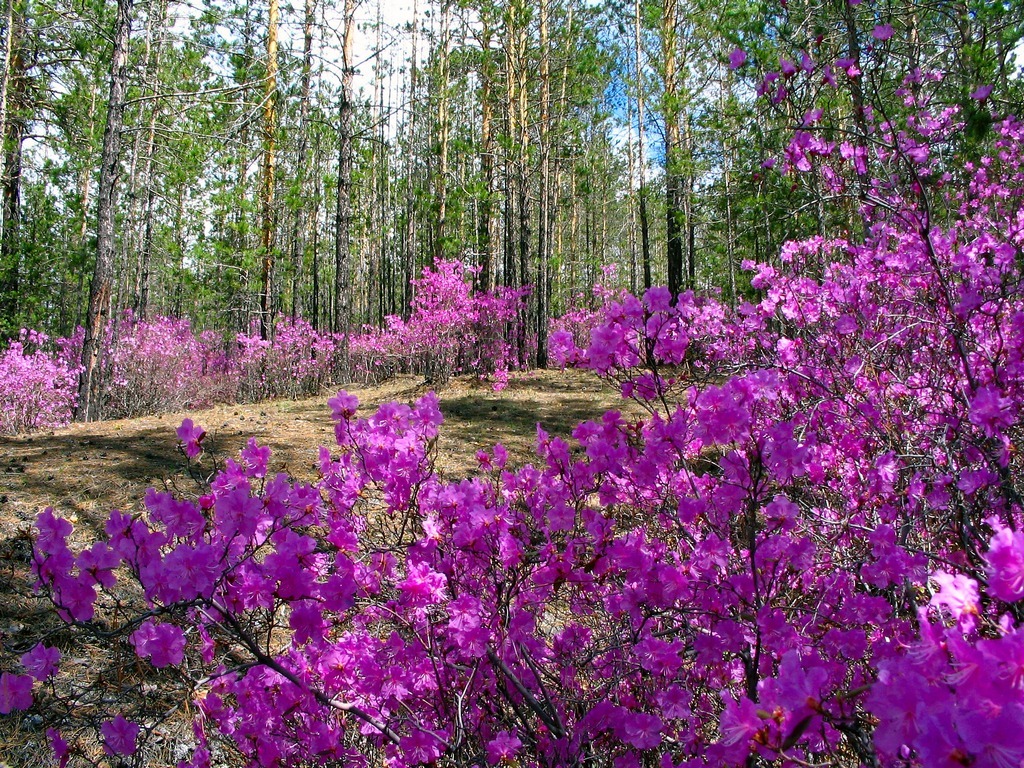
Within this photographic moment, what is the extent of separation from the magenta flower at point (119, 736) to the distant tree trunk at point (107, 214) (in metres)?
7.73

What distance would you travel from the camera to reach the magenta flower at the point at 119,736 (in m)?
1.50

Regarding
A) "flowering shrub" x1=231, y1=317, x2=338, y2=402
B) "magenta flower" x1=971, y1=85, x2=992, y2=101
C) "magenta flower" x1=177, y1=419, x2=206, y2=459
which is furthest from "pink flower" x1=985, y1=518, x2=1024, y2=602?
→ "flowering shrub" x1=231, y1=317, x2=338, y2=402

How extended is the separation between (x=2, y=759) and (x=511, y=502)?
228cm

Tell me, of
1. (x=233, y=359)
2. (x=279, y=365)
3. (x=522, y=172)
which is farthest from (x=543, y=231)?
(x=233, y=359)

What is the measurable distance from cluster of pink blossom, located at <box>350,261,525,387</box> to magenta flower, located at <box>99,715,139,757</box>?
26.2 ft

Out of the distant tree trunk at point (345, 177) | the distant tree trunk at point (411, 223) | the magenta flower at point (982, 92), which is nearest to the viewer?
the magenta flower at point (982, 92)

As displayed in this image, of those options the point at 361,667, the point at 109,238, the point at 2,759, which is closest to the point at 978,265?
the point at 361,667

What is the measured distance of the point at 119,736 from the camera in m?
1.50

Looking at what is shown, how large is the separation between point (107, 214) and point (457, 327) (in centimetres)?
523

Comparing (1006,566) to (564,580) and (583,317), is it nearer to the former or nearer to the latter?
(564,580)

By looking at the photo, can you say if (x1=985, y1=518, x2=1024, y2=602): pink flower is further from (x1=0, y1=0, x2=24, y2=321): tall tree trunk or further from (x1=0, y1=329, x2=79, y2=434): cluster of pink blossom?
(x1=0, y1=0, x2=24, y2=321): tall tree trunk

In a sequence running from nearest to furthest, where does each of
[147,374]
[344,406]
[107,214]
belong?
[344,406] < [107,214] < [147,374]

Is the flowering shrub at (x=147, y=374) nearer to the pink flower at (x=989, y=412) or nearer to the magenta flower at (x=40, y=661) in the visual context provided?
the magenta flower at (x=40, y=661)

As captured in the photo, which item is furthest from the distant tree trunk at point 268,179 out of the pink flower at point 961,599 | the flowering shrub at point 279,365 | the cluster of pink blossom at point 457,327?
the pink flower at point 961,599
